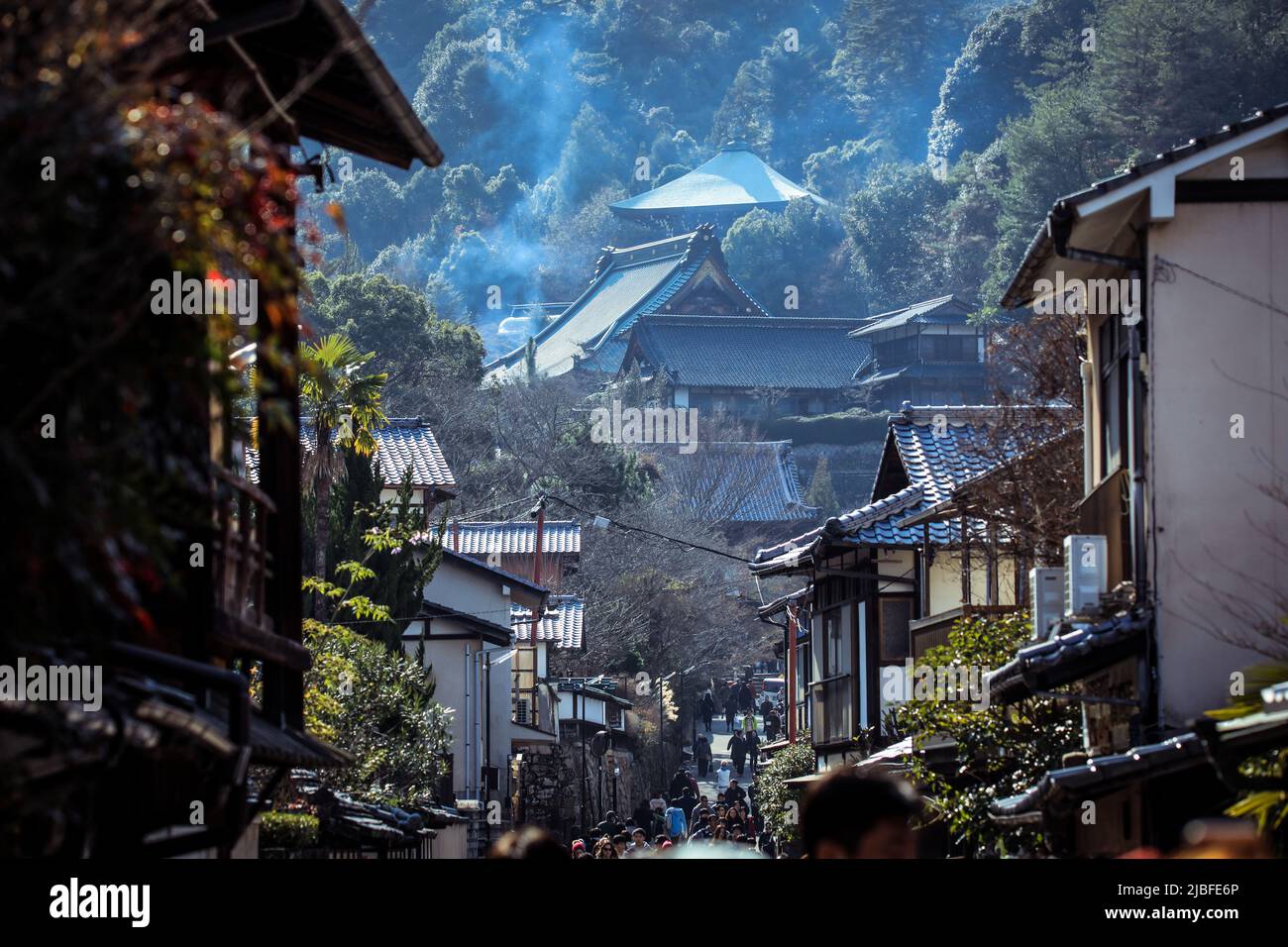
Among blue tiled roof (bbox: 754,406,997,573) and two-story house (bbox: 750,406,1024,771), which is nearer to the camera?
two-story house (bbox: 750,406,1024,771)

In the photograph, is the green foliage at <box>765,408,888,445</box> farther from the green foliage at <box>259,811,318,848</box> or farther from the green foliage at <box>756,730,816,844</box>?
the green foliage at <box>259,811,318,848</box>

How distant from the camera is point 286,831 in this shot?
15227mm

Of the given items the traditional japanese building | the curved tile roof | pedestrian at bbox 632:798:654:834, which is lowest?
pedestrian at bbox 632:798:654:834

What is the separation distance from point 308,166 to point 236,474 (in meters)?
2.45

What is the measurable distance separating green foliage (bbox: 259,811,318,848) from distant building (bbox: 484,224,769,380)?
72.4 metres

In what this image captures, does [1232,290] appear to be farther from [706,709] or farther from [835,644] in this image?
[706,709]

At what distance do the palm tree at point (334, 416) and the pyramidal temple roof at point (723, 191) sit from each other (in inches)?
3685

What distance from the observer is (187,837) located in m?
7.75

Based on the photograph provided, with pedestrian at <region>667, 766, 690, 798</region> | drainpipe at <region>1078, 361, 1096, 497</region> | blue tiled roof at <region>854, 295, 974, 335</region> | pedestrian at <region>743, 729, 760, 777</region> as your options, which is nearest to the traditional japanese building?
blue tiled roof at <region>854, 295, 974, 335</region>

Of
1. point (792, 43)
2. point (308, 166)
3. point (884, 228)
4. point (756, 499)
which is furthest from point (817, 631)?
point (792, 43)

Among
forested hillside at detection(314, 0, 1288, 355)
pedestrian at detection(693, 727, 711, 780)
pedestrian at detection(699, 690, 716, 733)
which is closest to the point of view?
pedestrian at detection(693, 727, 711, 780)

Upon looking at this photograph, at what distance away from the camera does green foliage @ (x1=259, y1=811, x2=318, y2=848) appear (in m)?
15.1

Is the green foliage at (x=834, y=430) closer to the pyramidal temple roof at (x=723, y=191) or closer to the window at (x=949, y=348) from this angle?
the window at (x=949, y=348)

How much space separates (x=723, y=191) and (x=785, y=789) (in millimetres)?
90503
